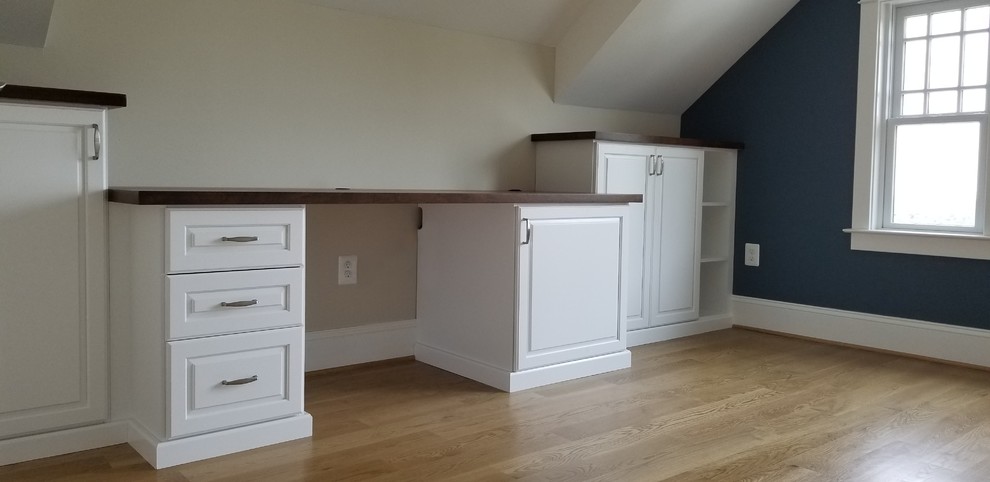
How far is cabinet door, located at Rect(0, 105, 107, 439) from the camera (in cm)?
220

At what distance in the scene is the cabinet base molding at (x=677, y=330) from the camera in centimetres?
402

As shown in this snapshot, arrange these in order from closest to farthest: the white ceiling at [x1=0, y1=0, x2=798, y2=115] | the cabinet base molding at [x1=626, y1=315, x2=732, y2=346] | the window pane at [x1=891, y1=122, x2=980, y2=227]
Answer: the white ceiling at [x1=0, y1=0, x2=798, y2=115] → the window pane at [x1=891, y1=122, x2=980, y2=227] → the cabinet base molding at [x1=626, y1=315, x2=732, y2=346]

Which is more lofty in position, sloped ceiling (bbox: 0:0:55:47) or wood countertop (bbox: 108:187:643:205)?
sloped ceiling (bbox: 0:0:55:47)

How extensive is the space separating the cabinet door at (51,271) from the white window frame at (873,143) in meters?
3.30

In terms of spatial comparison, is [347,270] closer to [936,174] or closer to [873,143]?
[873,143]

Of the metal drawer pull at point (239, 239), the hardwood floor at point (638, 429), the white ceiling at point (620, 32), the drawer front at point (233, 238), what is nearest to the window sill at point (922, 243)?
the hardwood floor at point (638, 429)

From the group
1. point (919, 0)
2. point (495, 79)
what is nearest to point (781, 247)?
point (919, 0)

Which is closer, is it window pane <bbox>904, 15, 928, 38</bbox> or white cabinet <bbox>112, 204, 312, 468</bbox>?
white cabinet <bbox>112, 204, 312, 468</bbox>

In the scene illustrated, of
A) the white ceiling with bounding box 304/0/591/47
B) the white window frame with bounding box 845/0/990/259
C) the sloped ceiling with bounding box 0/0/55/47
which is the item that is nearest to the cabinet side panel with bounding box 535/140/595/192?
the white ceiling with bounding box 304/0/591/47

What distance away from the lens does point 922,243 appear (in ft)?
12.4

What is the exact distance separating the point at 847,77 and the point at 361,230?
2.46m

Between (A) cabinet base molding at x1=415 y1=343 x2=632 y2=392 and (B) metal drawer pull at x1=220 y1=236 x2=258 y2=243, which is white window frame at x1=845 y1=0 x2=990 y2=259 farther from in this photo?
(B) metal drawer pull at x1=220 y1=236 x2=258 y2=243

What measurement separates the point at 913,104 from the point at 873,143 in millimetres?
249

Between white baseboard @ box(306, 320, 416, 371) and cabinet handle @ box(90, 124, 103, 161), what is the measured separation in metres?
1.22
